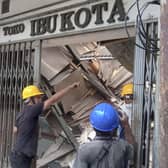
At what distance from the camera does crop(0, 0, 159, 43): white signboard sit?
5.21m

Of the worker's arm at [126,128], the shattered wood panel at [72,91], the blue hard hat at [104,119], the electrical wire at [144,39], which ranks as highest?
the electrical wire at [144,39]

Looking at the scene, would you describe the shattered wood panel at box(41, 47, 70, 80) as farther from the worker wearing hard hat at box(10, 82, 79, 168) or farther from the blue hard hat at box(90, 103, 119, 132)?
the blue hard hat at box(90, 103, 119, 132)

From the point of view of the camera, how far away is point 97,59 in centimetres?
888

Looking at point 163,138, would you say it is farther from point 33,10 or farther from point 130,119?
point 33,10

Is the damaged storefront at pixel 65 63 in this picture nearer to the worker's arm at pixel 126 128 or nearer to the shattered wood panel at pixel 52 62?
the shattered wood panel at pixel 52 62

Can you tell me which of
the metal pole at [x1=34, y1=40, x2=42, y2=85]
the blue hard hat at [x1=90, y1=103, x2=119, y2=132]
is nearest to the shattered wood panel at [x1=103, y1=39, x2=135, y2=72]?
the metal pole at [x1=34, y1=40, x2=42, y2=85]

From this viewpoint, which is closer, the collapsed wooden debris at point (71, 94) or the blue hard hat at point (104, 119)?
the blue hard hat at point (104, 119)

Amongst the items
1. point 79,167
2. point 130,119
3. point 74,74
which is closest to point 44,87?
point 74,74

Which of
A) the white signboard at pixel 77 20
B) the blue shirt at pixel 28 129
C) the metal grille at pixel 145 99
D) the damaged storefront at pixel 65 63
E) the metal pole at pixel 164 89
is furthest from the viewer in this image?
the blue shirt at pixel 28 129

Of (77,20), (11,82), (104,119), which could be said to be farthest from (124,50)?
(104,119)

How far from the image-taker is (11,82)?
297 inches

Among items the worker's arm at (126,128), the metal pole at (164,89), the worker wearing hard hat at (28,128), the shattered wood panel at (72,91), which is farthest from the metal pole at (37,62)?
the metal pole at (164,89)

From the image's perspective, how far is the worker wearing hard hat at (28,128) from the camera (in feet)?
19.0

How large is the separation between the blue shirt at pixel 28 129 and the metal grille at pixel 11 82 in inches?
48.3
